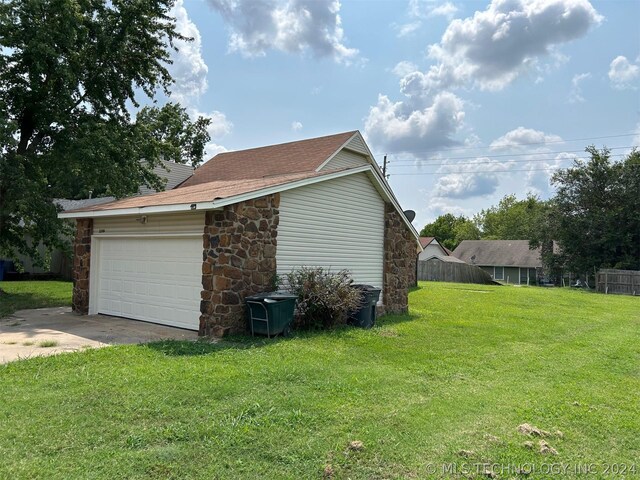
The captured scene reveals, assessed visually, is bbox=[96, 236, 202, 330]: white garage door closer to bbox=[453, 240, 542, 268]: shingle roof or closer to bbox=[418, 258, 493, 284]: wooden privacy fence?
bbox=[418, 258, 493, 284]: wooden privacy fence

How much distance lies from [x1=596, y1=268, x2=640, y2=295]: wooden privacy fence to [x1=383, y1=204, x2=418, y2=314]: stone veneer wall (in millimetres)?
20157

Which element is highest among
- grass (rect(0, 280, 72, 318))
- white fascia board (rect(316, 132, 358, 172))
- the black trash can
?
white fascia board (rect(316, 132, 358, 172))

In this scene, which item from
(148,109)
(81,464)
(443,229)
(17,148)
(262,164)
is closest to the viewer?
(81,464)

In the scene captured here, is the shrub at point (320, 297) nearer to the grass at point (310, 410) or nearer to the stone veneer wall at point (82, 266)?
the grass at point (310, 410)

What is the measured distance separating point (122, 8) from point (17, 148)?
5.87 metres

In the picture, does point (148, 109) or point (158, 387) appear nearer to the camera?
point (158, 387)

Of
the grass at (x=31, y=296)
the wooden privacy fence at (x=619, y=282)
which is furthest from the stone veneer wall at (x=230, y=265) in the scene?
the wooden privacy fence at (x=619, y=282)

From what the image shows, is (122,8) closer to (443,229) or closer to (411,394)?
(411,394)

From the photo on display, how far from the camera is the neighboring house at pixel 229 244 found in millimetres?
8125

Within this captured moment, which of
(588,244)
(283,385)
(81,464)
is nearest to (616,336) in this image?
(283,385)

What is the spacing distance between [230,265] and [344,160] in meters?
9.03

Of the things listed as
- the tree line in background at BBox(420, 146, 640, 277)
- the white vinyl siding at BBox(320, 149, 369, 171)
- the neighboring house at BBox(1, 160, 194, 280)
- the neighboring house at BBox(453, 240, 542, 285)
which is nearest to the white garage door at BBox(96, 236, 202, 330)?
the white vinyl siding at BBox(320, 149, 369, 171)

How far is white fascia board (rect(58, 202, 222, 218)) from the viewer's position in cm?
780

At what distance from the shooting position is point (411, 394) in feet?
17.3
